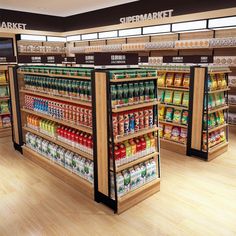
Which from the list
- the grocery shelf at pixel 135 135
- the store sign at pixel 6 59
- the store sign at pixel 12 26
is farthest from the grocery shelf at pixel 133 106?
the store sign at pixel 12 26

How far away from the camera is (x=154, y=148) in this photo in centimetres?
345

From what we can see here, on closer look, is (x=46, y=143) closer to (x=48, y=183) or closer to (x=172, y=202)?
(x=48, y=183)

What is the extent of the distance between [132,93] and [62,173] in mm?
1713

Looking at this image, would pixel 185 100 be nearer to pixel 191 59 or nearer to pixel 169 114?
pixel 169 114

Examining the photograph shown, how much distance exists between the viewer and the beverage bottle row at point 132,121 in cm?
293

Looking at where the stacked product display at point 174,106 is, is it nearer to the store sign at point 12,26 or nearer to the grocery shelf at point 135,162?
the grocery shelf at point 135,162

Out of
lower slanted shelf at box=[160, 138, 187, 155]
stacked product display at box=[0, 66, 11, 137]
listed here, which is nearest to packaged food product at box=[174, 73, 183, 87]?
lower slanted shelf at box=[160, 138, 187, 155]

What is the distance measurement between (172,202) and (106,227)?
979mm

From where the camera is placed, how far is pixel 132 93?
120 inches

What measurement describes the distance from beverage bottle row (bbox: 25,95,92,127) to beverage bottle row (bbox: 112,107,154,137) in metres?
0.49

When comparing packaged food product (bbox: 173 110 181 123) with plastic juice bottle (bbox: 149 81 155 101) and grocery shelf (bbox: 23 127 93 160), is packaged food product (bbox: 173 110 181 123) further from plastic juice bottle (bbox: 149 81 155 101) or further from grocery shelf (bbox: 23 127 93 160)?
grocery shelf (bbox: 23 127 93 160)

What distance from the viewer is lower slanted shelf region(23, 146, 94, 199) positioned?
340 cm

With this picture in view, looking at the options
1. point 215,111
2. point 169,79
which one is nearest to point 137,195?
point 215,111

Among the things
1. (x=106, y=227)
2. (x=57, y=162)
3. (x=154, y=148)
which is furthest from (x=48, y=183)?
(x=154, y=148)
